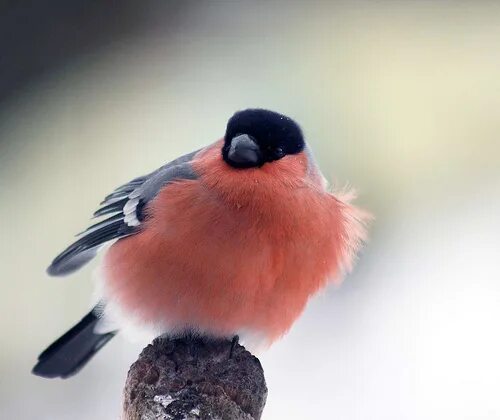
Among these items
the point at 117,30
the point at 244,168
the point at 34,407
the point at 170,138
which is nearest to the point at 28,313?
the point at 34,407

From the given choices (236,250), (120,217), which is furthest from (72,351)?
(236,250)

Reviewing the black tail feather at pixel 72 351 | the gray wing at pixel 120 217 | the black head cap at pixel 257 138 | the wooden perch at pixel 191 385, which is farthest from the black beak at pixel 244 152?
the black tail feather at pixel 72 351

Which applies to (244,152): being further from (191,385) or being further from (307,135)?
(307,135)

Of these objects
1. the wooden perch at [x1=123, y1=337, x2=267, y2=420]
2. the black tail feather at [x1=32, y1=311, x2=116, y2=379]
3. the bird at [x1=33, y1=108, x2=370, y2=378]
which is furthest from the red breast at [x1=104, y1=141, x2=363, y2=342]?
the black tail feather at [x1=32, y1=311, x2=116, y2=379]

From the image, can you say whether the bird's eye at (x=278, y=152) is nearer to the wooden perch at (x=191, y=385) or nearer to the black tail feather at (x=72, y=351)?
the wooden perch at (x=191, y=385)

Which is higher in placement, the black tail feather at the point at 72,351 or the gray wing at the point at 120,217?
the gray wing at the point at 120,217
